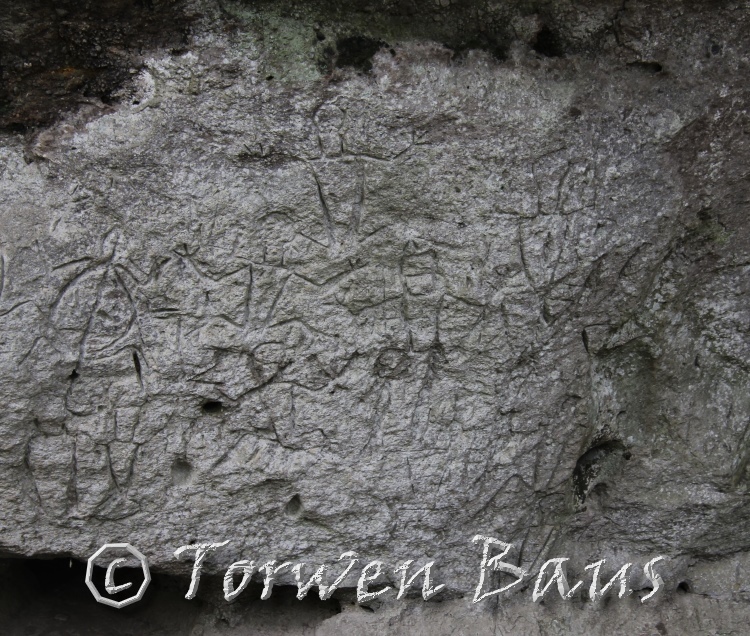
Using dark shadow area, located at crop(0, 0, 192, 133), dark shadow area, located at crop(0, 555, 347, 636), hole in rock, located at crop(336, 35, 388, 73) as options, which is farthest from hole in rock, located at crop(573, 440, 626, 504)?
dark shadow area, located at crop(0, 0, 192, 133)

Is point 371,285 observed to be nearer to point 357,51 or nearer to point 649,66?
point 357,51

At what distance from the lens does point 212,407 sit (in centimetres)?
232

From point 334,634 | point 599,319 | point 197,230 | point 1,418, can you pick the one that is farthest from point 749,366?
point 1,418

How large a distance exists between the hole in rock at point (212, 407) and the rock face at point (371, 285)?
0.4 inches

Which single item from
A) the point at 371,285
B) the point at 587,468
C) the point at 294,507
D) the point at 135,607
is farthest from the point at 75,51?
the point at 587,468

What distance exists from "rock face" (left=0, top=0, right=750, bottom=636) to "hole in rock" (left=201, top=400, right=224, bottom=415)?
1 cm

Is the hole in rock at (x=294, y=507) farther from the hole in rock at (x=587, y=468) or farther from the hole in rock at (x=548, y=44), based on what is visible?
the hole in rock at (x=548, y=44)

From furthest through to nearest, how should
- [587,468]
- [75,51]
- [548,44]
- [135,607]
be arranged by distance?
[135,607] < [587,468] < [548,44] < [75,51]

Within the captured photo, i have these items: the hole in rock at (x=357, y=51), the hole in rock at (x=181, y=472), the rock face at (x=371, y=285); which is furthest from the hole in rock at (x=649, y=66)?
the hole in rock at (x=181, y=472)

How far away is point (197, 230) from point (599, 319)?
43.9 inches

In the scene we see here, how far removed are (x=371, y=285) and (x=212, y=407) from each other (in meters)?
0.54

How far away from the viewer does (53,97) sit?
207 cm

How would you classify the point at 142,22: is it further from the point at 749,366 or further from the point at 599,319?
the point at 749,366

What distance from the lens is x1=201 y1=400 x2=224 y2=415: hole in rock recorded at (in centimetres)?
231
